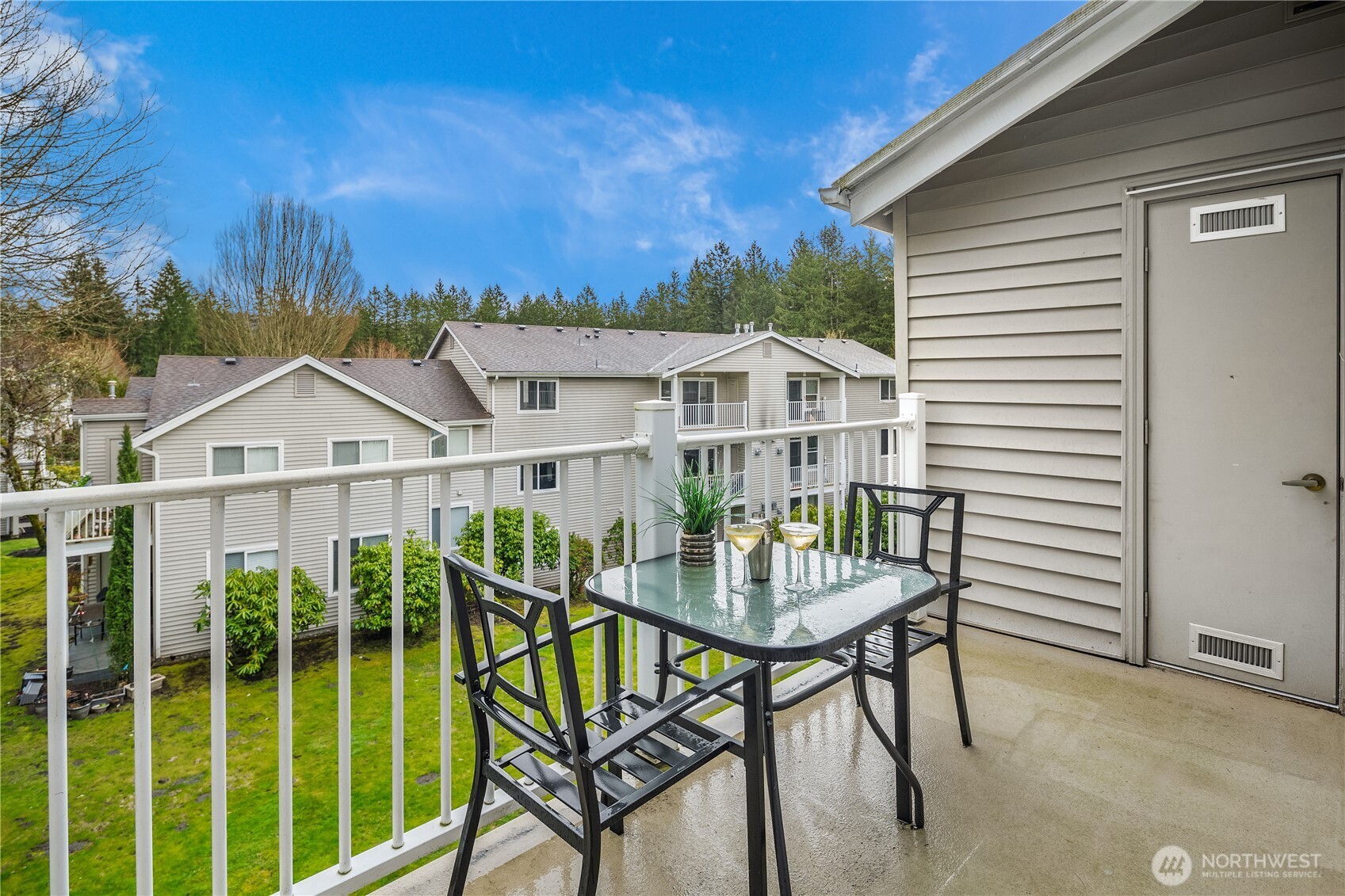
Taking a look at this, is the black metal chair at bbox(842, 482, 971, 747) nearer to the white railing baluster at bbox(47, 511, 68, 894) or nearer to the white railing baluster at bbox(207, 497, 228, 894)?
the white railing baluster at bbox(207, 497, 228, 894)

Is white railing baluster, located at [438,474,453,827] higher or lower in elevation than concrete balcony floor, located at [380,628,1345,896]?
higher

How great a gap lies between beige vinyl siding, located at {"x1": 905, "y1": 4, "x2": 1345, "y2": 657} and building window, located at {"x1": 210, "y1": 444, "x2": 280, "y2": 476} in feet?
34.3

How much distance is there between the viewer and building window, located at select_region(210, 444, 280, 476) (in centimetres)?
1058

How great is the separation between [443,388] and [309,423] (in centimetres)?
295

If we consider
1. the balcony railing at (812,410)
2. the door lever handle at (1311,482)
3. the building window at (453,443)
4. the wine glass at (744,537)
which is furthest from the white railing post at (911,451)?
the balcony railing at (812,410)

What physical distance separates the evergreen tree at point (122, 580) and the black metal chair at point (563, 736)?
894 centimetres

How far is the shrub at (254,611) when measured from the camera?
9.30m

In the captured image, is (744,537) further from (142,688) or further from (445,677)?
(142,688)

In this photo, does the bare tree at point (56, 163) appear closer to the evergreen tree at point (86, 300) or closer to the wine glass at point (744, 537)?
the evergreen tree at point (86, 300)

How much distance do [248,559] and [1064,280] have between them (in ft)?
36.3

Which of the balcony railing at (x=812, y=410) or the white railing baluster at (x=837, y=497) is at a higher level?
the balcony railing at (x=812, y=410)

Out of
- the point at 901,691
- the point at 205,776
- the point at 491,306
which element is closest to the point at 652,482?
the point at 901,691

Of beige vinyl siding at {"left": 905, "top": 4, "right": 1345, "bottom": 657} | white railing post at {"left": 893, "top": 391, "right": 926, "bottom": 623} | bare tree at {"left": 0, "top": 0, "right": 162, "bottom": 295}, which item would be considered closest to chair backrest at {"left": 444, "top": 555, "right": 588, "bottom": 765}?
white railing post at {"left": 893, "top": 391, "right": 926, "bottom": 623}

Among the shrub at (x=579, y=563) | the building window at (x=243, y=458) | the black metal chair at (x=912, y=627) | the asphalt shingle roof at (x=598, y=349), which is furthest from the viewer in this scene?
the asphalt shingle roof at (x=598, y=349)
